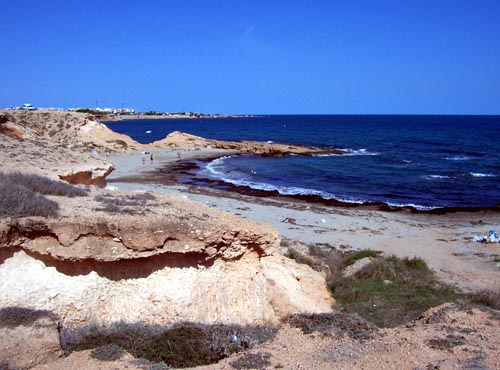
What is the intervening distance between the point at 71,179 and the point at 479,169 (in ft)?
144

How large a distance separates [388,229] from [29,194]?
1941 cm

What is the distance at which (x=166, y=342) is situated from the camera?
24.9 feet

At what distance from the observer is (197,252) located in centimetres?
826

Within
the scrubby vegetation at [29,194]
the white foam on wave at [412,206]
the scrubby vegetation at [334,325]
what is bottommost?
the white foam on wave at [412,206]

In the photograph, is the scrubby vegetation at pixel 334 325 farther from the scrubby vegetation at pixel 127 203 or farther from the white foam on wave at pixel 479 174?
the white foam on wave at pixel 479 174

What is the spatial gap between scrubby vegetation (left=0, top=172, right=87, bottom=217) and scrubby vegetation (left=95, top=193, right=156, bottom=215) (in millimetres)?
719

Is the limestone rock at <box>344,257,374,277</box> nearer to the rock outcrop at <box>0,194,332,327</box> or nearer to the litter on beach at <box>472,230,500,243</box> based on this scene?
the rock outcrop at <box>0,194,332,327</box>

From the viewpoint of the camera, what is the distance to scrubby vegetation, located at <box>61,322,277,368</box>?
7.31 metres

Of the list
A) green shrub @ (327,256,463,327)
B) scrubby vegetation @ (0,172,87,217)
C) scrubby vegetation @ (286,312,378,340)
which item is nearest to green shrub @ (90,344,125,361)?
scrubby vegetation @ (0,172,87,217)

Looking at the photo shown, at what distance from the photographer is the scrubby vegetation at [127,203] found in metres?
8.44

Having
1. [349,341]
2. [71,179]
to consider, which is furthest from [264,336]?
[71,179]

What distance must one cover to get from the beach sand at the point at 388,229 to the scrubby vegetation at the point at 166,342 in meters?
9.79

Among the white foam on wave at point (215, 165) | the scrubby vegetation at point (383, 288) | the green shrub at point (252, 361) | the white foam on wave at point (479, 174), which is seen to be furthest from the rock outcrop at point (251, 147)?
the green shrub at point (252, 361)

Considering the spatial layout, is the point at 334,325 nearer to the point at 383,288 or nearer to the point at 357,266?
the point at 383,288
